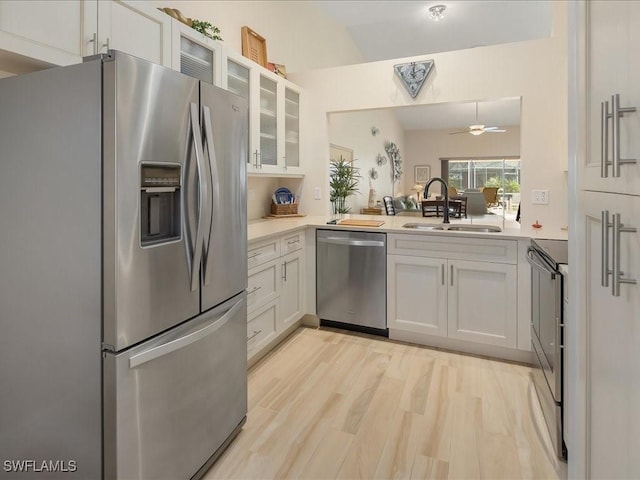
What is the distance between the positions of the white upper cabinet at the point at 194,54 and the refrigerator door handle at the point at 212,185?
0.84 metres

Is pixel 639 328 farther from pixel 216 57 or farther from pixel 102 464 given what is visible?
pixel 216 57

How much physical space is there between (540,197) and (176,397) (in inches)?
114

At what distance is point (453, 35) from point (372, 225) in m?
4.06

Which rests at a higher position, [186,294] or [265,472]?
[186,294]

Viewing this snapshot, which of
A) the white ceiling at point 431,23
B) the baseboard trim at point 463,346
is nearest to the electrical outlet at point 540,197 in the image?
the baseboard trim at point 463,346

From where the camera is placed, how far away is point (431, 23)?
16.8 feet

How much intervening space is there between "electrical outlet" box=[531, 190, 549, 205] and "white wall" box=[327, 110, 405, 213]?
2.45 m

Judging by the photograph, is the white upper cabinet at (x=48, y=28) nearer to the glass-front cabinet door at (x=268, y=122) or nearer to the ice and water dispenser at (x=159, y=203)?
the ice and water dispenser at (x=159, y=203)

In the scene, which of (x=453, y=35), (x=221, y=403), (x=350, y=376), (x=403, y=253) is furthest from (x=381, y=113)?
(x=221, y=403)

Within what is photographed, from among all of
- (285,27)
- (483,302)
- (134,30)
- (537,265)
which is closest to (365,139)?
(285,27)

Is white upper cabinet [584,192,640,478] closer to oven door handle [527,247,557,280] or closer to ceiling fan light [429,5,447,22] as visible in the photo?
oven door handle [527,247,557,280]

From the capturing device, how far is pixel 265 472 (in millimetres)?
1652

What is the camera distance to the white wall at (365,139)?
6.02m

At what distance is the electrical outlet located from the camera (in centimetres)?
298
